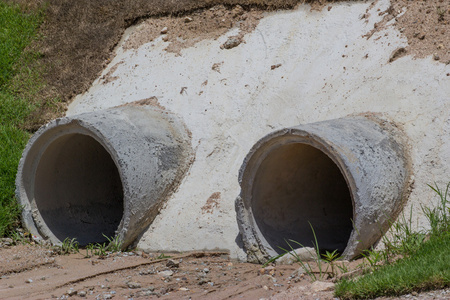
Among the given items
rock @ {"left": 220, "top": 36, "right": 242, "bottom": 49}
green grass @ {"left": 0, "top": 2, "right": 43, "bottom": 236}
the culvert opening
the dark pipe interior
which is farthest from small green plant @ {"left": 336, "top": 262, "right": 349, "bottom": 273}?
rock @ {"left": 220, "top": 36, "right": 242, "bottom": 49}

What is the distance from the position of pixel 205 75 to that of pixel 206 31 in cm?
87

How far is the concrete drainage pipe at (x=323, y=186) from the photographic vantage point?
4.84 m

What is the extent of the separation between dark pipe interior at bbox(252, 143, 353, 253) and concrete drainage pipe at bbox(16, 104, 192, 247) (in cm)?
124

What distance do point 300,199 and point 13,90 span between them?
4879 millimetres

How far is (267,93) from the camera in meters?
6.95

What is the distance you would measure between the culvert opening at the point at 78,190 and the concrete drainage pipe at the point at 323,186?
83.5 inches

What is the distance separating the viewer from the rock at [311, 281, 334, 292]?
13.6 feet

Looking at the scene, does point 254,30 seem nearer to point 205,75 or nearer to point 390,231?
point 205,75

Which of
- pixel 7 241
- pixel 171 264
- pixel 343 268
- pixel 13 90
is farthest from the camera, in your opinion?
pixel 13 90

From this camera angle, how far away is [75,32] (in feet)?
30.8

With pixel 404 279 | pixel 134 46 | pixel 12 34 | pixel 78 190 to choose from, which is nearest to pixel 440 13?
pixel 404 279

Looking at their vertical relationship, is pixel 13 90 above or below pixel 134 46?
below

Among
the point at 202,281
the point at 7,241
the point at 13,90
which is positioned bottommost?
the point at 202,281

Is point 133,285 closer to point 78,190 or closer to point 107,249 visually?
point 107,249
